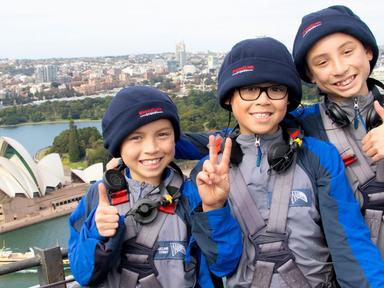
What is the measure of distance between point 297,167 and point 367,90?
1.22ft

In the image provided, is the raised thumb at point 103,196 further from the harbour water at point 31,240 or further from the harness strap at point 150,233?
the harbour water at point 31,240

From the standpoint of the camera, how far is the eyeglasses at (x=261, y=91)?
4.35 feet

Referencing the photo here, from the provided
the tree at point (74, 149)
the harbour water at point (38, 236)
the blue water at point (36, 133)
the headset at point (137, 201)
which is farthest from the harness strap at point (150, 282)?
the blue water at point (36, 133)

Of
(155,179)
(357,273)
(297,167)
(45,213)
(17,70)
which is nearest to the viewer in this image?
(357,273)

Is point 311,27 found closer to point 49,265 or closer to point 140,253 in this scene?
point 140,253

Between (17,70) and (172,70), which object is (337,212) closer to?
(172,70)

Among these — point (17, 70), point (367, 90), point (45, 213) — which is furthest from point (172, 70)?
point (367, 90)

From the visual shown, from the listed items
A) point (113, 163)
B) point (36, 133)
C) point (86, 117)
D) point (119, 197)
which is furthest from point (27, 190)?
point (86, 117)

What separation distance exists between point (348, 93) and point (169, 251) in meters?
0.65

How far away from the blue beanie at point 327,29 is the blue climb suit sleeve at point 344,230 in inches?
12.0

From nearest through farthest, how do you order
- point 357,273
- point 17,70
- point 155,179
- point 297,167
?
point 357,273 < point 297,167 < point 155,179 < point 17,70

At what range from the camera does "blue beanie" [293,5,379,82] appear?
1.38m

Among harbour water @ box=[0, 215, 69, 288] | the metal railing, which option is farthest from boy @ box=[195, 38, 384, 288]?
Answer: harbour water @ box=[0, 215, 69, 288]

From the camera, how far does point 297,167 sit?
4.28ft
